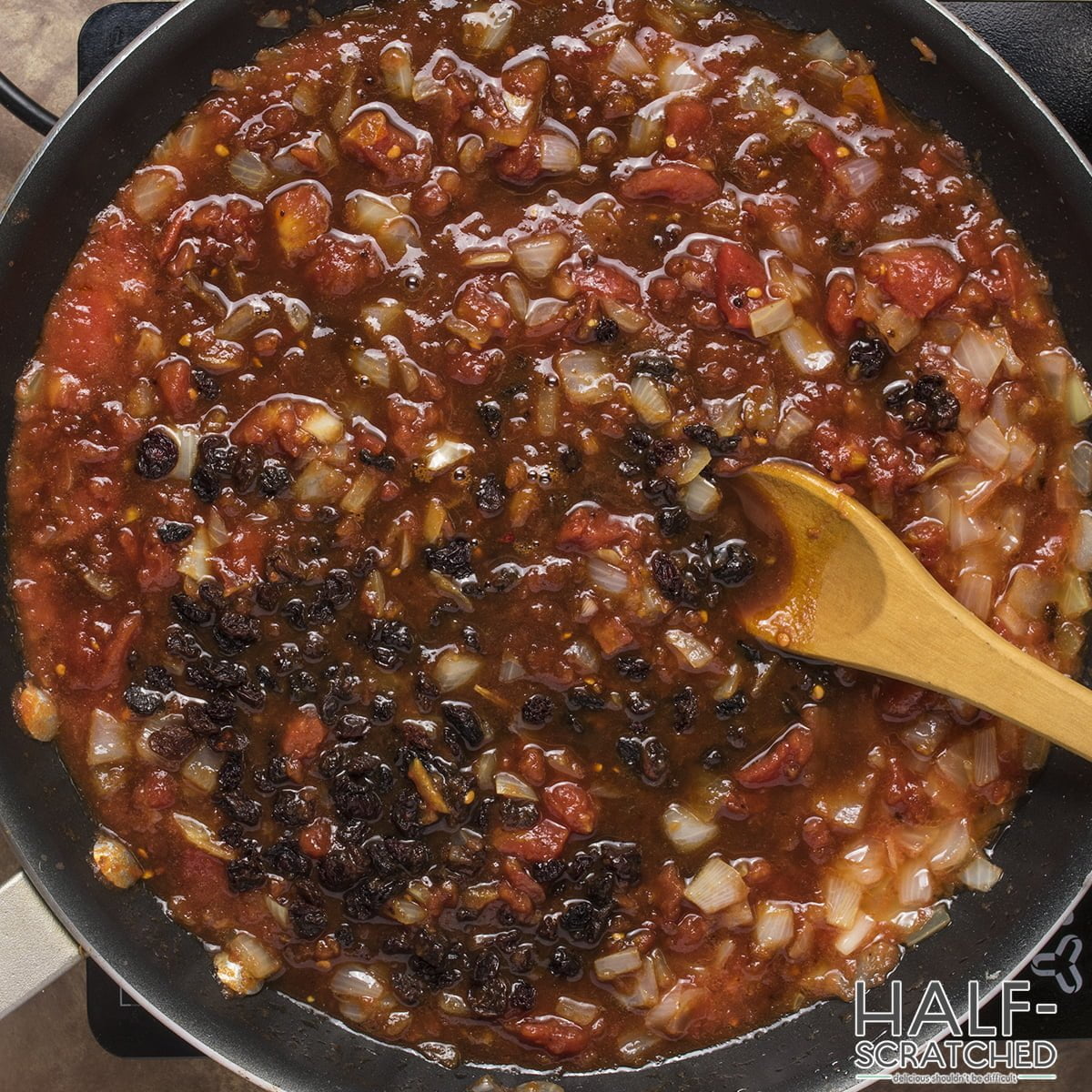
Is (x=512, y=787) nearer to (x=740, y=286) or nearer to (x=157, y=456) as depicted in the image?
(x=157, y=456)

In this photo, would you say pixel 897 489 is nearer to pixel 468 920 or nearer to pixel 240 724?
pixel 468 920

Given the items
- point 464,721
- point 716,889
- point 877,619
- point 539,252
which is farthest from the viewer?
point 716,889

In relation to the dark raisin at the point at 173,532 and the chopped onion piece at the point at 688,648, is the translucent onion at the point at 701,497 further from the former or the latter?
the dark raisin at the point at 173,532

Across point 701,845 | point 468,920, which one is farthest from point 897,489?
point 468,920

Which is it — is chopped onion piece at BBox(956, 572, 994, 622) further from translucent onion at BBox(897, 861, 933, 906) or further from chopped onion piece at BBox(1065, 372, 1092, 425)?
translucent onion at BBox(897, 861, 933, 906)

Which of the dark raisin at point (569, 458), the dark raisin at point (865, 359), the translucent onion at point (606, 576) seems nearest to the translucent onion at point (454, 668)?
the translucent onion at point (606, 576)

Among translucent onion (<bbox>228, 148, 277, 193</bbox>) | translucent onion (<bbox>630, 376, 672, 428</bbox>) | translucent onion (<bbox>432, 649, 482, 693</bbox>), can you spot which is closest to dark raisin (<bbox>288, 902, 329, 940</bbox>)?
translucent onion (<bbox>432, 649, 482, 693</bbox>)

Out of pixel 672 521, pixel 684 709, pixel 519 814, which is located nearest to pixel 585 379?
pixel 672 521
